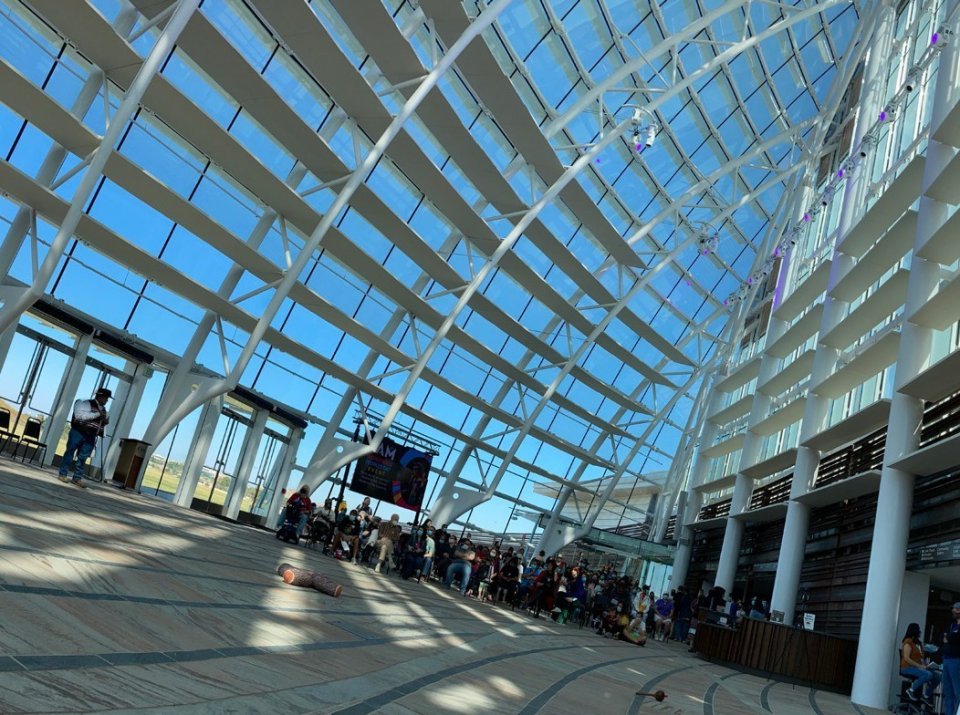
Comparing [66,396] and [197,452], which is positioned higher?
[66,396]

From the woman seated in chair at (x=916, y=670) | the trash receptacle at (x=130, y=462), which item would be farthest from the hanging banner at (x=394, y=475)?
the woman seated in chair at (x=916, y=670)

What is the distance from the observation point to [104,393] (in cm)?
1166

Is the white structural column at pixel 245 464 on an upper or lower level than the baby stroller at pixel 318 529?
upper

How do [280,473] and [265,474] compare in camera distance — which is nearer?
[265,474]

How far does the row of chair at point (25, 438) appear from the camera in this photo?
Answer: 15592mm

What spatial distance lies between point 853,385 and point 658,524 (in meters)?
17.6

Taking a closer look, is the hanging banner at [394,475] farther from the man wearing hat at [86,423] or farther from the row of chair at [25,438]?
the man wearing hat at [86,423]

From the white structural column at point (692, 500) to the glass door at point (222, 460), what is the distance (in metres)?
18.2

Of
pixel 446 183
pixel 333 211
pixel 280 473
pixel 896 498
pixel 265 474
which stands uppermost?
pixel 446 183

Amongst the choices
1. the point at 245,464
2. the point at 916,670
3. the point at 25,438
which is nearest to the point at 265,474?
the point at 245,464

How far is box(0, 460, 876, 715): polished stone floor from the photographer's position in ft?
11.7

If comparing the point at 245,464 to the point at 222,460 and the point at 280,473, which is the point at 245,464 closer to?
the point at 222,460

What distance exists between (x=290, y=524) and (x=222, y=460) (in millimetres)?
6688

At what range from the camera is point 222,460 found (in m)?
23.3
